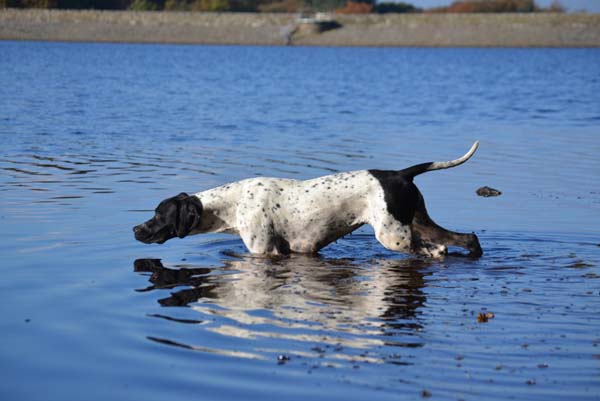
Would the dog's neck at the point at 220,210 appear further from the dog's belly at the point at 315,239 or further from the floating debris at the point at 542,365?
the floating debris at the point at 542,365

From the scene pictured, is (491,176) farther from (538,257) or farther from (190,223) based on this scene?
(190,223)

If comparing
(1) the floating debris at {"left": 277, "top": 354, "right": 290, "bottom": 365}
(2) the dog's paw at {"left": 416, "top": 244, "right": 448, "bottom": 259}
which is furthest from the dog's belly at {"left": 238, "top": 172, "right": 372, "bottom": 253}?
(1) the floating debris at {"left": 277, "top": 354, "right": 290, "bottom": 365}

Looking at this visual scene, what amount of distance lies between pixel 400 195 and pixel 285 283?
1285 mm

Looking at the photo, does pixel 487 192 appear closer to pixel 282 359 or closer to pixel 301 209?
pixel 301 209

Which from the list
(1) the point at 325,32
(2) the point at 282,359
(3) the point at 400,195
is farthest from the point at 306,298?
(1) the point at 325,32

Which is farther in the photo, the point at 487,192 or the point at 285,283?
the point at 487,192

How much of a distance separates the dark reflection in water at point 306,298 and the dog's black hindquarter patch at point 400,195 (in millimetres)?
498

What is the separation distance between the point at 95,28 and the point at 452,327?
9398 cm

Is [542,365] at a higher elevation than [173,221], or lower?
lower

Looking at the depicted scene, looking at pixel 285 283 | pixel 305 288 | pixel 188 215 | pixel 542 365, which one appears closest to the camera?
pixel 542 365

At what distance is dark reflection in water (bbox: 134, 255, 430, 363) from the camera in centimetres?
679

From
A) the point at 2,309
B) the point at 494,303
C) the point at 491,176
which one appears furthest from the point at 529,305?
the point at 491,176

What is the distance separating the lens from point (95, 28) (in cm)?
9738

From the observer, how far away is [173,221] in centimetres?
938
